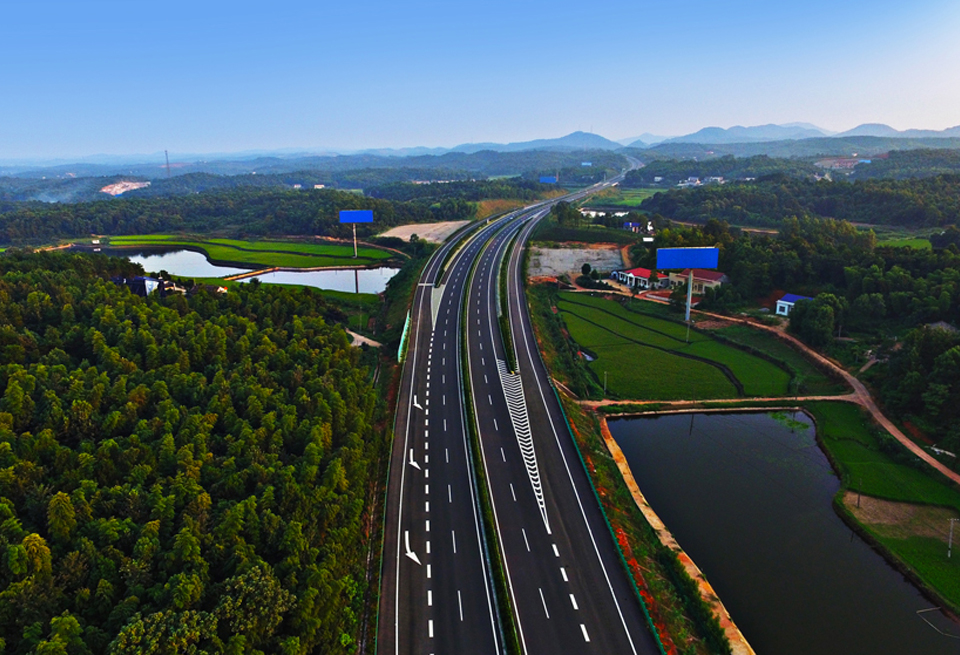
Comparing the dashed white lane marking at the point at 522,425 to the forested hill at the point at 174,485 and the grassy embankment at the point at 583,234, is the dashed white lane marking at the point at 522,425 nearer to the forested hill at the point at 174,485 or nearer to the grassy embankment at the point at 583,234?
the forested hill at the point at 174,485

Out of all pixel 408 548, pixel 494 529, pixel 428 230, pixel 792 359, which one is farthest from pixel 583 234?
pixel 408 548

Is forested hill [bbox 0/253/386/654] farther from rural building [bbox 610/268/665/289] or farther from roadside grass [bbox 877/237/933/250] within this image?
roadside grass [bbox 877/237/933/250]

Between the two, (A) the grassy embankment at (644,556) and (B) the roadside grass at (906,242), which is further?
(B) the roadside grass at (906,242)

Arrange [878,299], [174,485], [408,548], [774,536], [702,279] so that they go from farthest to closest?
[702,279], [878,299], [774,536], [408,548], [174,485]

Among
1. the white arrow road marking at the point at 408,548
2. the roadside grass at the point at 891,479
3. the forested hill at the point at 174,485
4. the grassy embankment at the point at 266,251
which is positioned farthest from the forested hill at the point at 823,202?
the white arrow road marking at the point at 408,548

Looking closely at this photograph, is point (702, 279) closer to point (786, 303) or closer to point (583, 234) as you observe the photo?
point (786, 303)

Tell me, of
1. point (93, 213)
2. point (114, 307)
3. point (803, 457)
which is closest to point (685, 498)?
point (803, 457)

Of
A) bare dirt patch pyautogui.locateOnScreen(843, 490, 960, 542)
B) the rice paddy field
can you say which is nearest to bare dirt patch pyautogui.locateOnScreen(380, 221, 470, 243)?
the rice paddy field
